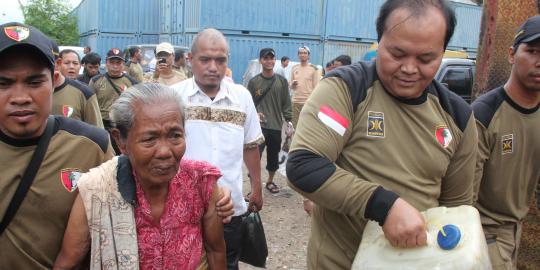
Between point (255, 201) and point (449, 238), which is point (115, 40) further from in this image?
point (449, 238)

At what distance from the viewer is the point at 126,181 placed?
1.87 meters

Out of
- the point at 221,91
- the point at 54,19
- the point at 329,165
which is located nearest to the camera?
the point at 329,165

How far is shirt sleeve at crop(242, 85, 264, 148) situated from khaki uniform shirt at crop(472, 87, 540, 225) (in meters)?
1.57

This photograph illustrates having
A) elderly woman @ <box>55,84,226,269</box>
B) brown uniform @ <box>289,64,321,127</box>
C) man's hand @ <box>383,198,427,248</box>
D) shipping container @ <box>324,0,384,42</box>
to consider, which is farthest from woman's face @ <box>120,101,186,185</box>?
shipping container @ <box>324,0,384,42</box>

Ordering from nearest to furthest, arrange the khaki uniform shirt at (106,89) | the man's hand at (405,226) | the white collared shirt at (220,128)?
the man's hand at (405,226) → the white collared shirt at (220,128) → the khaki uniform shirt at (106,89)

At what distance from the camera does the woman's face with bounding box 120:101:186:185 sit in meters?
1.84

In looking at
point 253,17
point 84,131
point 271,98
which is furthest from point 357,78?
point 253,17

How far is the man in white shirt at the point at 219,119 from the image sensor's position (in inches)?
131

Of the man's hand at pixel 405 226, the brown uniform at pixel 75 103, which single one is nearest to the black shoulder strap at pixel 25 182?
the man's hand at pixel 405 226

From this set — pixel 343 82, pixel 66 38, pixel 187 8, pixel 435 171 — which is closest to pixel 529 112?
pixel 435 171

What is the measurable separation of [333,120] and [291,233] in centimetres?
410

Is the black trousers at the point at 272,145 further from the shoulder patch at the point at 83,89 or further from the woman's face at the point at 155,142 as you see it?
the woman's face at the point at 155,142

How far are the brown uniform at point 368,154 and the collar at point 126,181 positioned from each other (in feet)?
1.98

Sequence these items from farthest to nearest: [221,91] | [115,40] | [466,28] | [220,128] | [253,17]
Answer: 1. [466,28]
2. [115,40]
3. [253,17]
4. [221,91]
5. [220,128]
